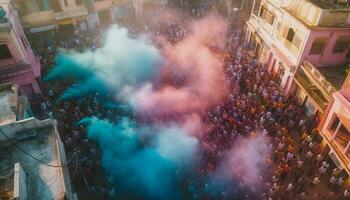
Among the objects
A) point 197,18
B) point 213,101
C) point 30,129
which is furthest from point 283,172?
point 197,18

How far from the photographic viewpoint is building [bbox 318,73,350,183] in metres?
14.3

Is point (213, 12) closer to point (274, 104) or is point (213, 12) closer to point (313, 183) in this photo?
point (274, 104)

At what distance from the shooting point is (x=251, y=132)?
17125mm

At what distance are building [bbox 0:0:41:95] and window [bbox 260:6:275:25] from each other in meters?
18.4

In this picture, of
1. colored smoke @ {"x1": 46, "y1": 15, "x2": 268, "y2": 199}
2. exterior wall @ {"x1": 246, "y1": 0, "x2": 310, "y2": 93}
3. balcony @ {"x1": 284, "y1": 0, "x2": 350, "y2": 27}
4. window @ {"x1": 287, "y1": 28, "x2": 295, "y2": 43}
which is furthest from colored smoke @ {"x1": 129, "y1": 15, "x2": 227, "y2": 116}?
balcony @ {"x1": 284, "y1": 0, "x2": 350, "y2": 27}

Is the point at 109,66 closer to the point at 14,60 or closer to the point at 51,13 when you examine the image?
the point at 14,60

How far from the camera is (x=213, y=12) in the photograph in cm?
3203

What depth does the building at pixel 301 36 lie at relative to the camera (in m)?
17.2

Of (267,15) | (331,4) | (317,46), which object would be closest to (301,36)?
(317,46)

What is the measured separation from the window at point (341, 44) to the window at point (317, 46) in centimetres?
99

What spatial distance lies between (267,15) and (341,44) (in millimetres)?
6579

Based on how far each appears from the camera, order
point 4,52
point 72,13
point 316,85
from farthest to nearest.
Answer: point 72,13 < point 4,52 < point 316,85

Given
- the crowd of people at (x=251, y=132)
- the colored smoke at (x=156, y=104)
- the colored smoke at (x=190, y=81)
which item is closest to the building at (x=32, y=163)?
the crowd of people at (x=251, y=132)

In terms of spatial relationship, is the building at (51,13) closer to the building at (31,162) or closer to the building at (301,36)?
the building at (31,162)
